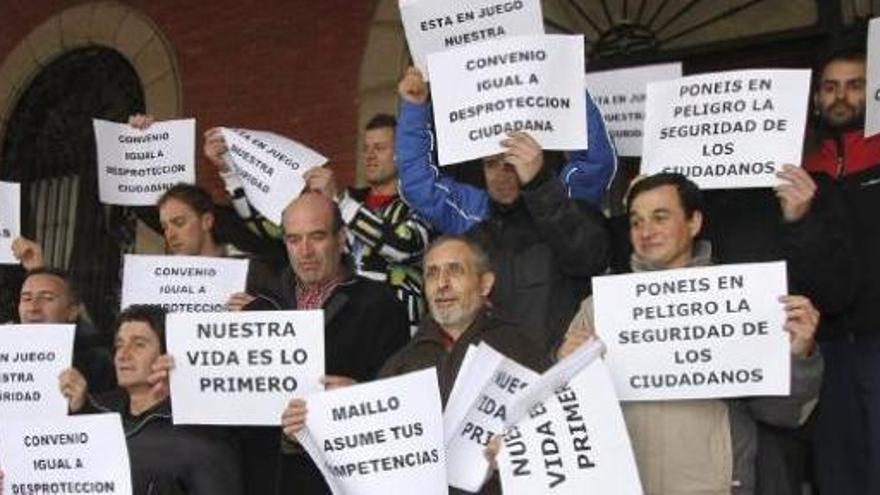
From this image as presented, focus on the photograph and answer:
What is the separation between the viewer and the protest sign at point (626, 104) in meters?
4.84

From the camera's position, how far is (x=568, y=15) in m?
7.06

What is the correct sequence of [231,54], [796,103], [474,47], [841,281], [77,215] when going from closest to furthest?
[841,281]
[796,103]
[474,47]
[231,54]
[77,215]

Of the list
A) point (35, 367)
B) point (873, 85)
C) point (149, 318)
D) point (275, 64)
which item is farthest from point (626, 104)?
point (275, 64)

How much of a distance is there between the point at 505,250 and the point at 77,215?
18.9 feet

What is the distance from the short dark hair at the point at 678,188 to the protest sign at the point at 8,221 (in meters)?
2.97

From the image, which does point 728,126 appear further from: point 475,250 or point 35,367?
point 35,367

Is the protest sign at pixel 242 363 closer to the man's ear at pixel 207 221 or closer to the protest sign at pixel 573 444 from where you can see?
the protest sign at pixel 573 444

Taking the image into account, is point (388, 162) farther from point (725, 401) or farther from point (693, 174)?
point (725, 401)

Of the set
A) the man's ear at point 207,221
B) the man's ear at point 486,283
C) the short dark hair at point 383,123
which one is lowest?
the man's ear at point 486,283

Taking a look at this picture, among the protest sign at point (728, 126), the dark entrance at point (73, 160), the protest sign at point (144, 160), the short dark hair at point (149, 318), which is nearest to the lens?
the protest sign at point (728, 126)

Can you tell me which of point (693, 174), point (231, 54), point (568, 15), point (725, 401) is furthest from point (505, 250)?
point (231, 54)

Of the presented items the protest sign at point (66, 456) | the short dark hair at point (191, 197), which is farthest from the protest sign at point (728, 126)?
the protest sign at point (66, 456)

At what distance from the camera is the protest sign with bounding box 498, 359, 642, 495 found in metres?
3.29

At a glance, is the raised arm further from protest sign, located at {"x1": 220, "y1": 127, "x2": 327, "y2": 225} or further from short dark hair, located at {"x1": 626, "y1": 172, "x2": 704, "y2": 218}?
short dark hair, located at {"x1": 626, "y1": 172, "x2": 704, "y2": 218}
